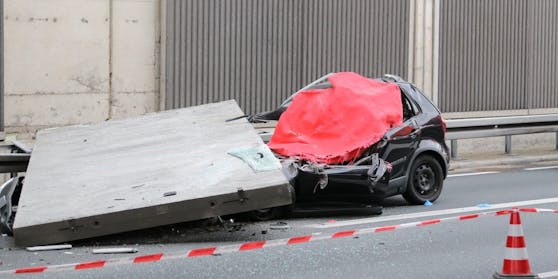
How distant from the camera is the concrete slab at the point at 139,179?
10461 mm

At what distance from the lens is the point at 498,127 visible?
20922mm

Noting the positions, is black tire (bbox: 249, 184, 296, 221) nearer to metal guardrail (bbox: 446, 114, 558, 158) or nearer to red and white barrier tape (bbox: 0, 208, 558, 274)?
red and white barrier tape (bbox: 0, 208, 558, 274)

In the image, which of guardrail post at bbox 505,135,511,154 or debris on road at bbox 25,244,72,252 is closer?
debris on road at bbox 25,244,72,252

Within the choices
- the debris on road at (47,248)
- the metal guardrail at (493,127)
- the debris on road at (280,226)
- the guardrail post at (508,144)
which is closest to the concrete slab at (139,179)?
the debris on road at (47,248)

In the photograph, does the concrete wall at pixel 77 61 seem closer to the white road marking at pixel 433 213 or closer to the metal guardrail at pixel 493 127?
the metal guardrail at pixel 493 127

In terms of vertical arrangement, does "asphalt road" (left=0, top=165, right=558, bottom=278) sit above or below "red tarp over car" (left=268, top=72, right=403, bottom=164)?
below

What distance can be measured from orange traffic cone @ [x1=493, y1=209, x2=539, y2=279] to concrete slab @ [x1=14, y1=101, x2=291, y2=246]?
A: 8.31 ft

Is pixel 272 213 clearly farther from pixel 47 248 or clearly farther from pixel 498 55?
pixel 498 55

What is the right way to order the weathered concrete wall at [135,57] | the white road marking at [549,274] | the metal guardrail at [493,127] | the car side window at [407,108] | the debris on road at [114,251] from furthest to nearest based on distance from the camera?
the metal guardrail at [493,127], the weathered concrete wall at [135,57], the car side window at [407,108], the debris on road at [114,251], the white road marking at [549,274]

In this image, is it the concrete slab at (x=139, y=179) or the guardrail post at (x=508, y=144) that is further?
the guardrail post at (x=508, y=144)

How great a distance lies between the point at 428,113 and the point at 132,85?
6623 millimetres

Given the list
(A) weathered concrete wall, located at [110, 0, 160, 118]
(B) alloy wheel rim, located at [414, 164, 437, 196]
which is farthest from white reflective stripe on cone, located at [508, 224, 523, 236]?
(A) weathered concrete wall, located at [110, 0, 160, 118]

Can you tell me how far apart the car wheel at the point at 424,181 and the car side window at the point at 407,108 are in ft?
1.89

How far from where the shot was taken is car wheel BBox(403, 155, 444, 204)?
13.9 metres
